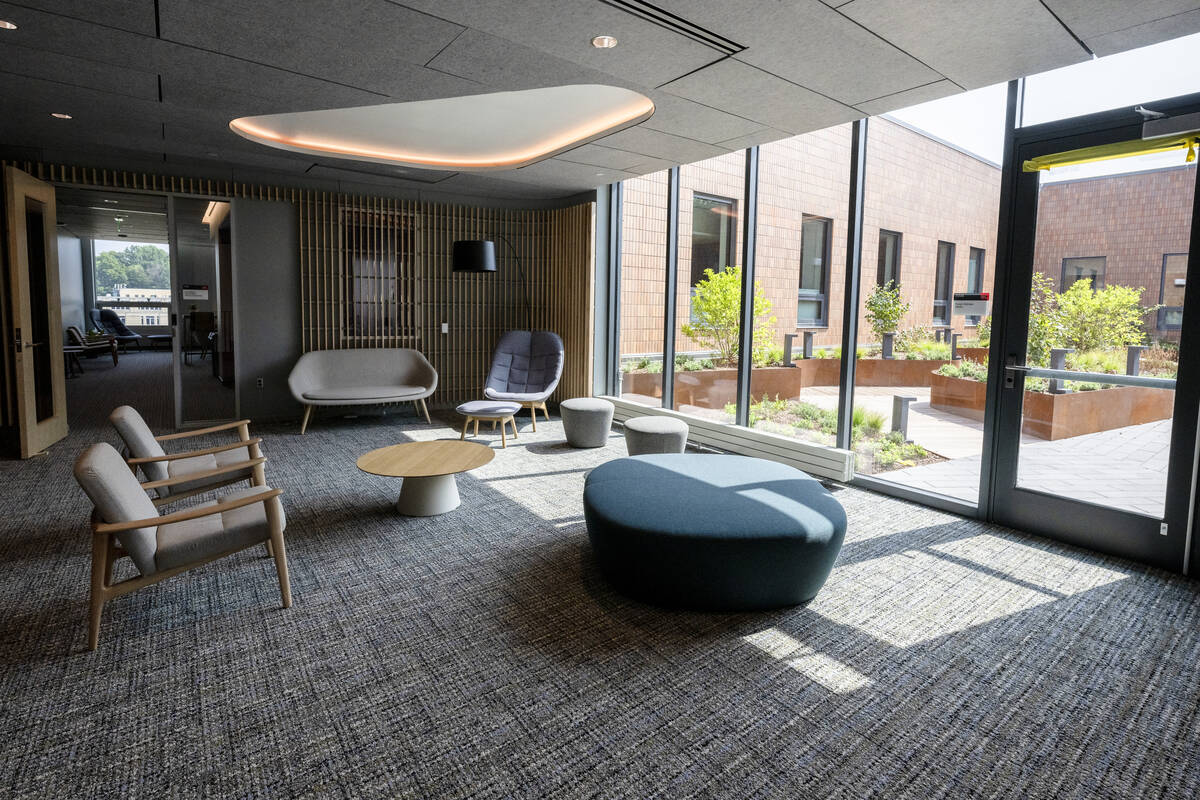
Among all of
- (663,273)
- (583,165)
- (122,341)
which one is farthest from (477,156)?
(122,341)

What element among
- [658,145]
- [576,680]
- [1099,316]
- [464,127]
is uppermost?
[464,127]

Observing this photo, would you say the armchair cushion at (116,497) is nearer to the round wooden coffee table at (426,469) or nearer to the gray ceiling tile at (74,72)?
Result: the round wooden coffee table at (426,469)

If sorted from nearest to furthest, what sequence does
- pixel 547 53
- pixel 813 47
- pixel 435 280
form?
pixel 813 47 < pixel 547 53 < pixel 435 280

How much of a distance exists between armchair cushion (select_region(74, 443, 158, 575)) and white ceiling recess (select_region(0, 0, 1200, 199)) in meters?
2.18

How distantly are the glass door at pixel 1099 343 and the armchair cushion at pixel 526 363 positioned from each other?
4562 mm

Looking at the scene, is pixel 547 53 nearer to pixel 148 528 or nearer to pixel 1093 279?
pixel 148 528

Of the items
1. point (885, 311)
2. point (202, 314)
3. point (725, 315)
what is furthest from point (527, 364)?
point (202, 314)

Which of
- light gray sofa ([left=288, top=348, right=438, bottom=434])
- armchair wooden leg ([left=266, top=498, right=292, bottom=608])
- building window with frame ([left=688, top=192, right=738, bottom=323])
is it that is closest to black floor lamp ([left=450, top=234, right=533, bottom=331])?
light gray sofa ([left=288, top=348, right=438, bottom=434])

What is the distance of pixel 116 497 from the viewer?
248 centimetres

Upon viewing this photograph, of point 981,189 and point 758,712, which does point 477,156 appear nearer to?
point 981,189

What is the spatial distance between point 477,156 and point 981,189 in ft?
15.9

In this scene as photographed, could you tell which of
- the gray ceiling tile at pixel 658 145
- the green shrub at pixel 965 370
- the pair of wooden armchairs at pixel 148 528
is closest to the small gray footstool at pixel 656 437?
the green shrub at pixel 965 370

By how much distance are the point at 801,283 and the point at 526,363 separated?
11.4ft

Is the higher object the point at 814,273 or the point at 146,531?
the point at 814,273
